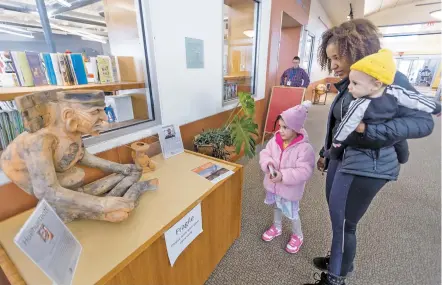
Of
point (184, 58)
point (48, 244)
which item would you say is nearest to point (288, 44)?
point (184, 58)

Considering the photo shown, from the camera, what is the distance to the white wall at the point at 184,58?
1.42m

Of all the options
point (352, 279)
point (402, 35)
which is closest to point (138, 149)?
point (352, 279)

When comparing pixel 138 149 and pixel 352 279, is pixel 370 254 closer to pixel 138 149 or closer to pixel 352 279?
pixel 352 279

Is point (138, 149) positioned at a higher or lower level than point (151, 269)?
higher

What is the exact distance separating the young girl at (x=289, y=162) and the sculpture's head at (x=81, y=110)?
0.96 meters

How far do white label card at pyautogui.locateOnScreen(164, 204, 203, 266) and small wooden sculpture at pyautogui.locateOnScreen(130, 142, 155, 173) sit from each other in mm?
467

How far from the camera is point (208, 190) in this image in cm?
106

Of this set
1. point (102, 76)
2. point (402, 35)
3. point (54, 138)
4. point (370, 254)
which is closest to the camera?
point (54, 138)

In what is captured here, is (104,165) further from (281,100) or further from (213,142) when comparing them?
(281,100)

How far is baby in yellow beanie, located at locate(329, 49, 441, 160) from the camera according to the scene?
73cm

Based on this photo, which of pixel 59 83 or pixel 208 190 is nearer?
pixel 208 190

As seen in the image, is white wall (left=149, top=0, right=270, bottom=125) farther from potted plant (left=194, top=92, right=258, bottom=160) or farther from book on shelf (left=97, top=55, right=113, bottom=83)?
book on shelf (left=97, top=55, right=113, bottom=83)

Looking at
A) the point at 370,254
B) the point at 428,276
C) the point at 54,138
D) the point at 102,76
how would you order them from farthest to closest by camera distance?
the point at 102,76, the point at 370,254, the point at 428,276, the point at 54,138

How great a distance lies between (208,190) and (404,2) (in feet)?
44.0
